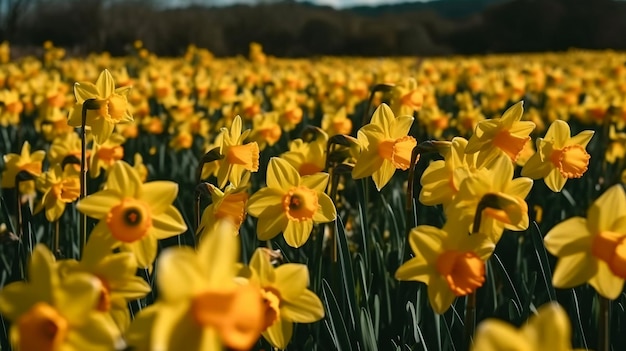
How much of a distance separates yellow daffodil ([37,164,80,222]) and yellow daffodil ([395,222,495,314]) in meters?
1.24

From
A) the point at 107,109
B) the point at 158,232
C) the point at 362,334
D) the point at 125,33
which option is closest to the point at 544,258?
the point at 362,334

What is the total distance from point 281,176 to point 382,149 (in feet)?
1.24

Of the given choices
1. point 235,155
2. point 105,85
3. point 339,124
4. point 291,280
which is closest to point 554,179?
point 235,155

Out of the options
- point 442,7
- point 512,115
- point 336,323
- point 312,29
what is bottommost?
point 336,323

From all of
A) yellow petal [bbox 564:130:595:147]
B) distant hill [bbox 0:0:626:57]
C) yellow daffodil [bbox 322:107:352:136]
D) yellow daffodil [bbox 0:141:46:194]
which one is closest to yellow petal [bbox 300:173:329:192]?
yellow petal [bbox 564:130:595:147]

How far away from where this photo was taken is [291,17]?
34.0m

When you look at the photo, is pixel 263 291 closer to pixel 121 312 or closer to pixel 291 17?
pixel 121 312

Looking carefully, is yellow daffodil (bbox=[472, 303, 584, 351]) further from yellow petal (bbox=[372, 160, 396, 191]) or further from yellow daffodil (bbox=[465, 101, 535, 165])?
yellow petal (bbox=[372, 160, 396, 191])

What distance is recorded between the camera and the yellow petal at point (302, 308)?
3.79ft

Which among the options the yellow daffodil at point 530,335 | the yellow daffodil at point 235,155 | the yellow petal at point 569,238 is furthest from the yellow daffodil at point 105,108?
the yellow daffodil at point 530,335

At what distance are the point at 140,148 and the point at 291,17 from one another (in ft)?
101

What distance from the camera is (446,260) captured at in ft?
3.84

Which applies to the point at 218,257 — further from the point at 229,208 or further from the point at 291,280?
the point at 229,208

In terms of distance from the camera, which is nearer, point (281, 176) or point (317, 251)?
point (281, 176)
